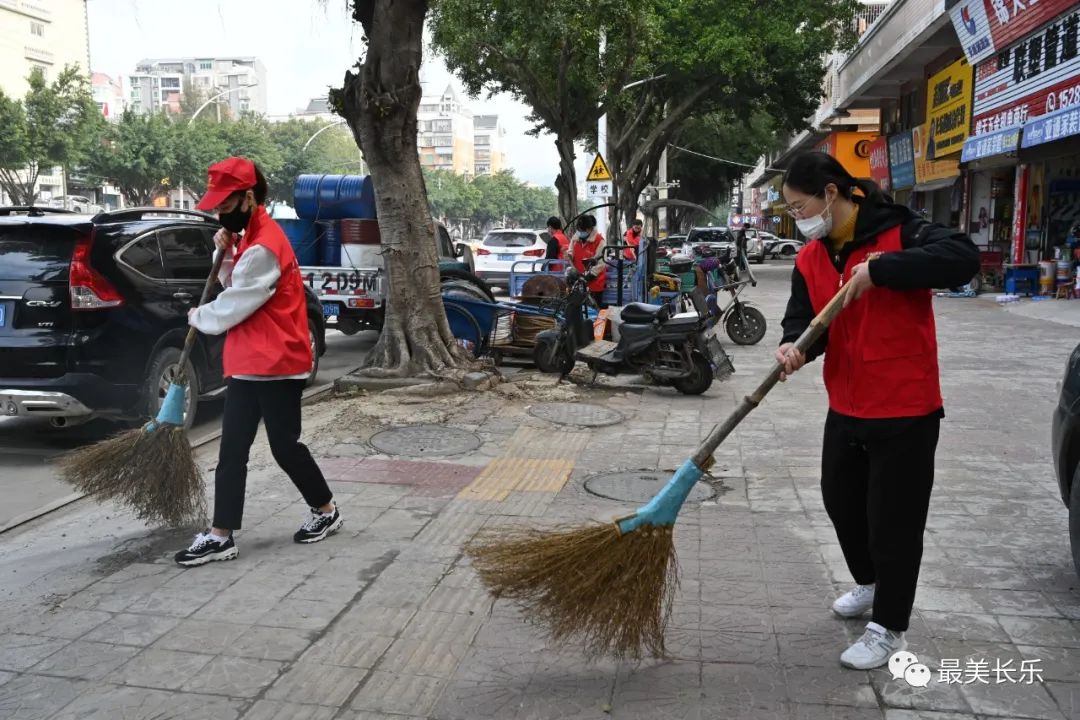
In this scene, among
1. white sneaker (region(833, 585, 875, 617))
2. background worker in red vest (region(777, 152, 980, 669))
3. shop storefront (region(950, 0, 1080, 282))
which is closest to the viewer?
background worker in red vest (region(777, 152, 980, 669))

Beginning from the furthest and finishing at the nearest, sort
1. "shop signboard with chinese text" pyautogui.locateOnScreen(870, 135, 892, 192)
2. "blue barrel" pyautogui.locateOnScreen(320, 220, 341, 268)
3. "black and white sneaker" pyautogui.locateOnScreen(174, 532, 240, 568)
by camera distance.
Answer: "shop signboard with chinese text" pyautogui.locateOnScreen(870, 135, 892, 192)
"blue barrel" pyautogui.locateOnScreen(320, 220, 341, 268)
"black and white sneaker" pyautogui.locateOnScreen(174, 532, 240, 568)

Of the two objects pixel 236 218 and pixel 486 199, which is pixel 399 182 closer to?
pixel 236 218

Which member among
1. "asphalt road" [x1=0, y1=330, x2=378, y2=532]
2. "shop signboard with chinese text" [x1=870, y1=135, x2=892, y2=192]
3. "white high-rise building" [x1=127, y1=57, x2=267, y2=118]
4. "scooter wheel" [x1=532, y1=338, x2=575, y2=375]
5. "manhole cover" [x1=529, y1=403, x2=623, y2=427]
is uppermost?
"white high-rise building" [x1=127, y1=57, x2=267, y2=118]

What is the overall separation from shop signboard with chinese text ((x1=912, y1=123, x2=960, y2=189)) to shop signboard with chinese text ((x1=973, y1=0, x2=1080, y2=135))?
3.34 m

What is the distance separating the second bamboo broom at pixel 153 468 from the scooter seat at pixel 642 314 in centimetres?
487

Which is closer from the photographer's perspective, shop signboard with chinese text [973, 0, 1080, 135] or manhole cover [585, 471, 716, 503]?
manhole cover [585, 471, 716, 503]

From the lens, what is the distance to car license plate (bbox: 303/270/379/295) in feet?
36.5

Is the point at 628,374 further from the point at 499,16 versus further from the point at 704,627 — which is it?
the point at 499,16

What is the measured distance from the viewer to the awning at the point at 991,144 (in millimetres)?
18219

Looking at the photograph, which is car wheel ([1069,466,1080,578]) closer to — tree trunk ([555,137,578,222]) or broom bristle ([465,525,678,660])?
broom bristle ([465,525,678,660])

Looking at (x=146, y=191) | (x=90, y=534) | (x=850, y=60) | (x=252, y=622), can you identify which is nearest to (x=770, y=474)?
(x=252, y=622)

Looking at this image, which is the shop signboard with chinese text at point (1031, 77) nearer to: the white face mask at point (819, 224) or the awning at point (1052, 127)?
the awning at point (1052, 127)

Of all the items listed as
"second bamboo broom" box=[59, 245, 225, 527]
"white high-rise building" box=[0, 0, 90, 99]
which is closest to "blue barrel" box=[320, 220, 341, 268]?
"second bamboo broom" box=[59, 245, 225, 527]

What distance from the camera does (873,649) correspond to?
317cm
